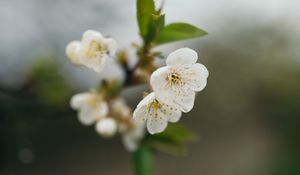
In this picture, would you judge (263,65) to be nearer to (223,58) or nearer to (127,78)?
(223,58)

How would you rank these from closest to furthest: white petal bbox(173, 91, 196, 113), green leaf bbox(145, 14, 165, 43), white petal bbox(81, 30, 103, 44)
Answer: white petal bbox(173, 91, 196, 113)
green leaf bbox(145, 14, 165, 43)
white petal bbox(81, 30, 103, 44)

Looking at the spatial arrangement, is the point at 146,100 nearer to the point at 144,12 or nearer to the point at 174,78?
the point at 174,78

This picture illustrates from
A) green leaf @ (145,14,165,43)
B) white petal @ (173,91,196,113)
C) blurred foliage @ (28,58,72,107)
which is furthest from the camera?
blurred foliage @ (28,58,72,107)

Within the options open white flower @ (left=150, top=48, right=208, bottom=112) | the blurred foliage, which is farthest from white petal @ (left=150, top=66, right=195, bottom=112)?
the blurred foliage

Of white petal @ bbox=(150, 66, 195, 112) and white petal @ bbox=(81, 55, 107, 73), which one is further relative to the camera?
white petal @ bbox=(81, 55, 107, 73)

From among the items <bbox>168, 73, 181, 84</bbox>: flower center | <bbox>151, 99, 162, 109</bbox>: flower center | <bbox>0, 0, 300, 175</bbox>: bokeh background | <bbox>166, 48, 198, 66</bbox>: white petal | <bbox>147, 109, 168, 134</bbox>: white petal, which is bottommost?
<bbox>0, 0, 300, 175</bbox>: bokeh background

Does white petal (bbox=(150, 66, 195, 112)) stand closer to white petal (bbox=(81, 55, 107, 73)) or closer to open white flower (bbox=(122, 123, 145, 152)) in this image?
white petal (bbox=(81, 55, 107, 73))

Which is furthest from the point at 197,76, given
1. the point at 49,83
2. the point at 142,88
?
the point at 142,88
